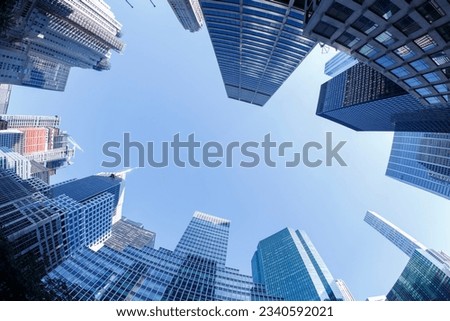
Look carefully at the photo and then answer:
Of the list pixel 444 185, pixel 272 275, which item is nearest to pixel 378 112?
pixel 444 185

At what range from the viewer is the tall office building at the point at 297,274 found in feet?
433

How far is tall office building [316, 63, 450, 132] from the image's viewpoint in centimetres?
9325

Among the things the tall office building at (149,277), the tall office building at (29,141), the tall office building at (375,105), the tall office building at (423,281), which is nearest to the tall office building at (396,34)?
the tall office building at (375,105)

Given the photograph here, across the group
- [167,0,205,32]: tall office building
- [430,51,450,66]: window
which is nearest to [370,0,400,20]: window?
[430,51,450,66]: window

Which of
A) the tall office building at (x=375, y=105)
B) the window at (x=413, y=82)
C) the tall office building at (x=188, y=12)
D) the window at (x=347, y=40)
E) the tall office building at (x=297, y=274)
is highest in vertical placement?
the tall office building at (x=188, y=12)

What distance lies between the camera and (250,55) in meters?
80.0

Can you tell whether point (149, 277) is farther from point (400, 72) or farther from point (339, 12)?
point (339, 12)

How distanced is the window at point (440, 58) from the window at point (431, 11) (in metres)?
5.42

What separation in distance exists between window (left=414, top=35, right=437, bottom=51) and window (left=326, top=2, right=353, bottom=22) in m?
8.31

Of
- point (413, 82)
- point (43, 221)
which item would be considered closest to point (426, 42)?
point (413, 82)

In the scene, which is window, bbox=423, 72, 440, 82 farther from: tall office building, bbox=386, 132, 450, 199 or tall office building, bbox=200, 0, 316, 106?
tall office building, bbox=386, 132, 450, 199

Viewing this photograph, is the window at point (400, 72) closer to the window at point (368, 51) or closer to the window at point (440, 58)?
the window at point (368, 51)

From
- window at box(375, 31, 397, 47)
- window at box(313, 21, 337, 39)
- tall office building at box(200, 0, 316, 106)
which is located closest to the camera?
window at box(375, 31, 397, 47)

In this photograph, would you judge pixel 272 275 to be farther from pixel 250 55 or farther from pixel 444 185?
pixel 250 55
